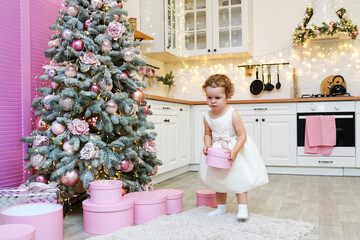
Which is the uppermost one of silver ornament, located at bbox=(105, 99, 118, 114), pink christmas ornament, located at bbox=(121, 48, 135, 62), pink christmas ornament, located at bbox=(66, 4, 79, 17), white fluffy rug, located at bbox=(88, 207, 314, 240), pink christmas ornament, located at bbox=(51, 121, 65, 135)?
pink christmas ornament, located at bbox=(66, 4, 79, 17)

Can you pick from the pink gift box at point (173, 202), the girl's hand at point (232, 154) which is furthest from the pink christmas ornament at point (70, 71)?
the girl's hand at point (232, 154)

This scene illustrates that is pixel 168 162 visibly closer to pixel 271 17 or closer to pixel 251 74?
pixel 251 74

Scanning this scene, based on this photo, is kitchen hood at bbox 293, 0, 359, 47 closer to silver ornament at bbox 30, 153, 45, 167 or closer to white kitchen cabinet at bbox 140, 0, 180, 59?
white kitchen cabinet at bbox 140, 0, 180, 59

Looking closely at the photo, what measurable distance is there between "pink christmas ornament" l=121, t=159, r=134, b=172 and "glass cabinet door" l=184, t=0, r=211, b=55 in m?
2.93

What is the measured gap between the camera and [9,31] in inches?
96.9

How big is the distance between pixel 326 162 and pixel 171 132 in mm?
1841

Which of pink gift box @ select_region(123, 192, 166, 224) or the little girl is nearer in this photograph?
the little girl

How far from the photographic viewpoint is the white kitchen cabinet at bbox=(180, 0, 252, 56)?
4891 millimetres

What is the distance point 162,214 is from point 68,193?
628 millimetres

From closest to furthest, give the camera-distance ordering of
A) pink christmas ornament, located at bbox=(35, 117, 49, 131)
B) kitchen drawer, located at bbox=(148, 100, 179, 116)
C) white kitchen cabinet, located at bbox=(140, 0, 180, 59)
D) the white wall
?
pink christmas ornament, located at bbox=(35, 117, 49, 131) < kitchen drawer, located at bbox=(148, 100, 179, 116) < white kitchen cabinet, located at bbox=(140, 0, 180, 59) < the white wall

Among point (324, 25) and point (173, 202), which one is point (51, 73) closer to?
point (173, 202)

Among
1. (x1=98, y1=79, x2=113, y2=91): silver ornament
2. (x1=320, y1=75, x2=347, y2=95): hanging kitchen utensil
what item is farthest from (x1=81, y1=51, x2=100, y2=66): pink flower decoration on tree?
(x1=320, y1=75, x2=347, y2=95): hanging kitchen utensil

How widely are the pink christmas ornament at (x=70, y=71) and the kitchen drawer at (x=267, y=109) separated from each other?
8.75 ft

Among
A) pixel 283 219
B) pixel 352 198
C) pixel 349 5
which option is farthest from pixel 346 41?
pixel 283 219
